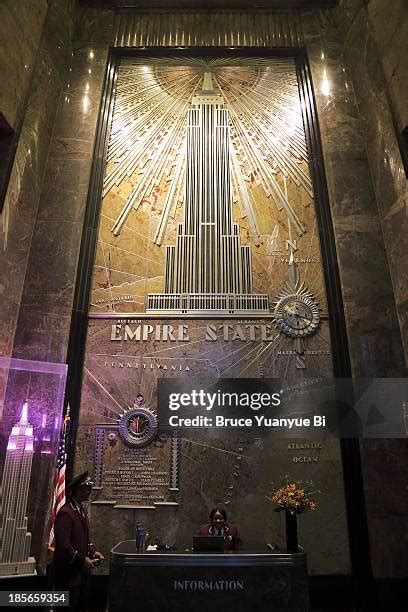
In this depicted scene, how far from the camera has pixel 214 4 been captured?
7746 millimetres

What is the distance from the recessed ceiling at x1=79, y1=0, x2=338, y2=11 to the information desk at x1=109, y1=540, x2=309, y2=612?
824cm

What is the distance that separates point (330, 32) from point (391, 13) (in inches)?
72.7

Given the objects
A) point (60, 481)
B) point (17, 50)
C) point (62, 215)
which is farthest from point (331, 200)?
point (60, 481)

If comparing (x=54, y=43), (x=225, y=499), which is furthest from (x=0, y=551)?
(x=54, y=43)

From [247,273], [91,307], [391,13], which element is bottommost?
[91,307]

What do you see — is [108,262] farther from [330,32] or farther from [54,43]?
[330,32]

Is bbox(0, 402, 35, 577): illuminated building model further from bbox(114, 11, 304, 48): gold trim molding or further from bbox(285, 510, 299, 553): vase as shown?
bbox(114, 11, 304, 48): gold trim molding

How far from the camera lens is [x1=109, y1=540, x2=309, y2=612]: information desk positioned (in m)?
3.29

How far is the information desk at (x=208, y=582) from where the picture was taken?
3293 millimetres

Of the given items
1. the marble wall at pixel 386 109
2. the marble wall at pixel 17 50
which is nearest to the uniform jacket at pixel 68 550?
the marble wall at pixel 386 109

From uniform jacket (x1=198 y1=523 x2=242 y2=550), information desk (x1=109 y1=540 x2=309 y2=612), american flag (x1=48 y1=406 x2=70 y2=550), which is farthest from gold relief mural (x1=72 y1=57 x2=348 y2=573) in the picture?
information desk (x1=109 y1=540 x2=309 y2=612)

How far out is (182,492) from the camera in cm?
505

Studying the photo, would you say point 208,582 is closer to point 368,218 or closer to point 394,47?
point 368,218

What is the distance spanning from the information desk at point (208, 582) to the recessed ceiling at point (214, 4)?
27.0 ft
